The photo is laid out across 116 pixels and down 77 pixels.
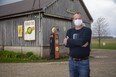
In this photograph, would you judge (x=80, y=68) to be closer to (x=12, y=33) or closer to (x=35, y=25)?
(x=35, y=25)

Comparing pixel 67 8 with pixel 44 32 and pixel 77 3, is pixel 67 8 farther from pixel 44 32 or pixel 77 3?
pixel 44 32

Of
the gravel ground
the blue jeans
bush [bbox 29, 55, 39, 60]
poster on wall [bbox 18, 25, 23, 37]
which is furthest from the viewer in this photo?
poster on wall [bbox 18, 25, 23, 37]

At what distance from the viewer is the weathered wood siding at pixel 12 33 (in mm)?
18984

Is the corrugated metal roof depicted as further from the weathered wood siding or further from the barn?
the weathered wood siding

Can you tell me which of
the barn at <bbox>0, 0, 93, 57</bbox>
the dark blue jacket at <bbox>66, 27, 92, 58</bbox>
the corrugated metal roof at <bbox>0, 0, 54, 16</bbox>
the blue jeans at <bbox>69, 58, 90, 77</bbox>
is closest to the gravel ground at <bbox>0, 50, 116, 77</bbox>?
the blue jeans at <bbox>69, 58, 90, 77</bbox>

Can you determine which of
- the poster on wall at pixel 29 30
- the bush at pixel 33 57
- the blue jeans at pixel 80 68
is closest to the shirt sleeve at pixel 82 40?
the blue jeans at pixel 80 68

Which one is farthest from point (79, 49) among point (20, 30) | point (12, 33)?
point (12, 33)

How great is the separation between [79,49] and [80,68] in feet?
1.45

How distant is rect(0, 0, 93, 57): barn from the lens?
18.0 m

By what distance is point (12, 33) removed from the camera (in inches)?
810

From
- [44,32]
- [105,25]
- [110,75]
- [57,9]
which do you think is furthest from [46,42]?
[105,25]

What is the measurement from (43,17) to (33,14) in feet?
2.97

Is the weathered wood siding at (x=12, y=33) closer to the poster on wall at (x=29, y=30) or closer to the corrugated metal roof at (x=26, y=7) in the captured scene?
the poster on wall at (x=29, y=30)

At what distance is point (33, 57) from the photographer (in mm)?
17266
